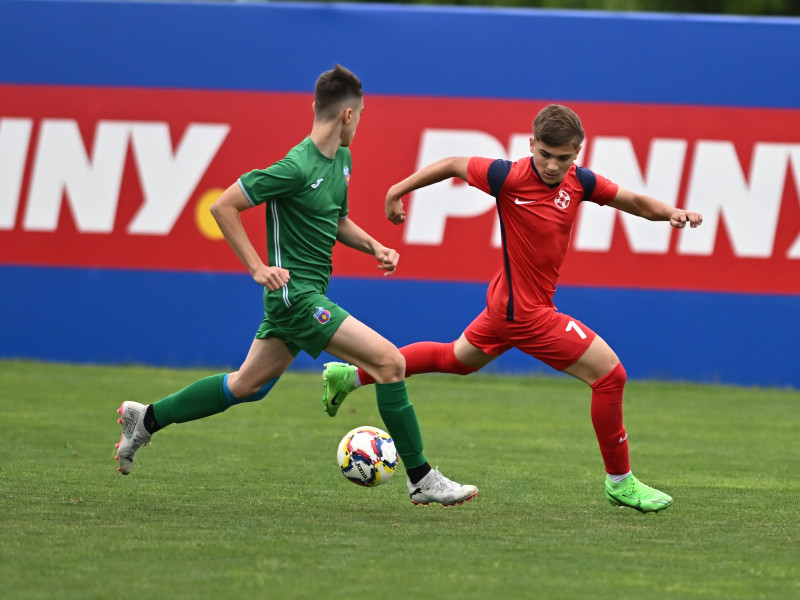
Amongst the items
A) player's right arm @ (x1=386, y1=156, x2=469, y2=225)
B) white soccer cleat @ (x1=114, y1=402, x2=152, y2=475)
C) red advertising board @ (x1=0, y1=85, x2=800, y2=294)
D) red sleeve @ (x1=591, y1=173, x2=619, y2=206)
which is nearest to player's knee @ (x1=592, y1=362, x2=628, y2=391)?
red sleeve @ (x1=591, y1=173, x2=619, y2=206)

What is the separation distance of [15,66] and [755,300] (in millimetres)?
8039

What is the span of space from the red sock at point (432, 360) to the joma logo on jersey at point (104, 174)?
674 centimetres

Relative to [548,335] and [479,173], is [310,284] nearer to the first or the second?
[479,173]

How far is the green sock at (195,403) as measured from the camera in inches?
249

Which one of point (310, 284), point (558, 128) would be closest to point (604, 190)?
point (558, 128)

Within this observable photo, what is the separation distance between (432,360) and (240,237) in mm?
1448

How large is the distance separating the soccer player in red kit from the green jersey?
340mm

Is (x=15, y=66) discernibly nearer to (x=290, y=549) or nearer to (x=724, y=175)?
(x=724, y=175)

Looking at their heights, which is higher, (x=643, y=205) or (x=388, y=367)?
(x=643, y=205)

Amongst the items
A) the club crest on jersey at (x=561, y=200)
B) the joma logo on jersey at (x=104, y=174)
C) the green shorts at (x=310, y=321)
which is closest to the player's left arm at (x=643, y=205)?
the club crest on jersey at (x=561, y=200)

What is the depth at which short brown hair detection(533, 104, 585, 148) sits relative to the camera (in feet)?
19.8

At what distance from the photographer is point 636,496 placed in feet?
20.1

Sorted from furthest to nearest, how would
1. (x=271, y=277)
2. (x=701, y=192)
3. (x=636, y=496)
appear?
(x=701, y=192), (x=636, y=496), (x=271, y=277)

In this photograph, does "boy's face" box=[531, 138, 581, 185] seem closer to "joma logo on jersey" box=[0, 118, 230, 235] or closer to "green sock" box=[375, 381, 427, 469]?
"green sock" box=[375, 381, 427, 469]
